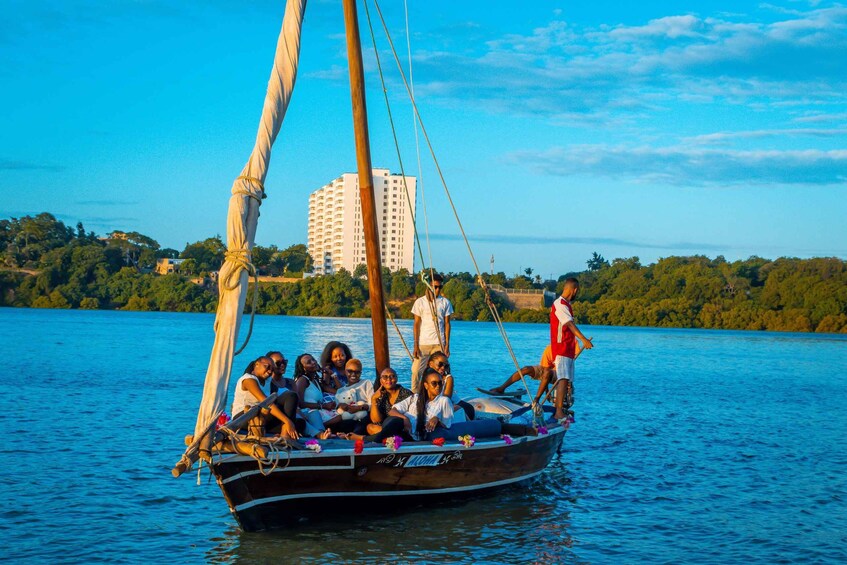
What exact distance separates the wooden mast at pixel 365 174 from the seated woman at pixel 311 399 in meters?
0.94

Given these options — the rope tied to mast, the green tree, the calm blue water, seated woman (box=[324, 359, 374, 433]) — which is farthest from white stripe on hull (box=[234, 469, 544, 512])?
the green tree

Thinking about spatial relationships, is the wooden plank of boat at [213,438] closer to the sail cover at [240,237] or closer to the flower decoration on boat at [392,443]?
the sail cover at [240,237]

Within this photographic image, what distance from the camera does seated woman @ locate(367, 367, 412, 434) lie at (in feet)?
40.2

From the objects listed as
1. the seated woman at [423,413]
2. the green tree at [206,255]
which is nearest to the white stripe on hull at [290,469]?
the seated woman at [423,413]

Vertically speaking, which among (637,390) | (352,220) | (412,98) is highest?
(352,220)

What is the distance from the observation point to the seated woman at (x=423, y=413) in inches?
470

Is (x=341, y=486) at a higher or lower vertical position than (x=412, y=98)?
lower

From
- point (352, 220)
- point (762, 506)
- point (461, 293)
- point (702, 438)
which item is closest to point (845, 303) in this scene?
point (461, 293)

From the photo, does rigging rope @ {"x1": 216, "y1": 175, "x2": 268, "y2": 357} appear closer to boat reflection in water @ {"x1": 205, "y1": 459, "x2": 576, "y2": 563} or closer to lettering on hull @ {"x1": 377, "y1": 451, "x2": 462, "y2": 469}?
lettering on hull @ {"x1": 377, "y1": 451, "x2": 462, "y2": 469}

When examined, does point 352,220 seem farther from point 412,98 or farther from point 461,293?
point 412,98

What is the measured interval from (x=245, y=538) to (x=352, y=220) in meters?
162

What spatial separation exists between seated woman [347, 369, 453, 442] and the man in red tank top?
3596 millimetres

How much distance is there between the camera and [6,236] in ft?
510

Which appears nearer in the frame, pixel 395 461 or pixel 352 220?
pixel 395 461
